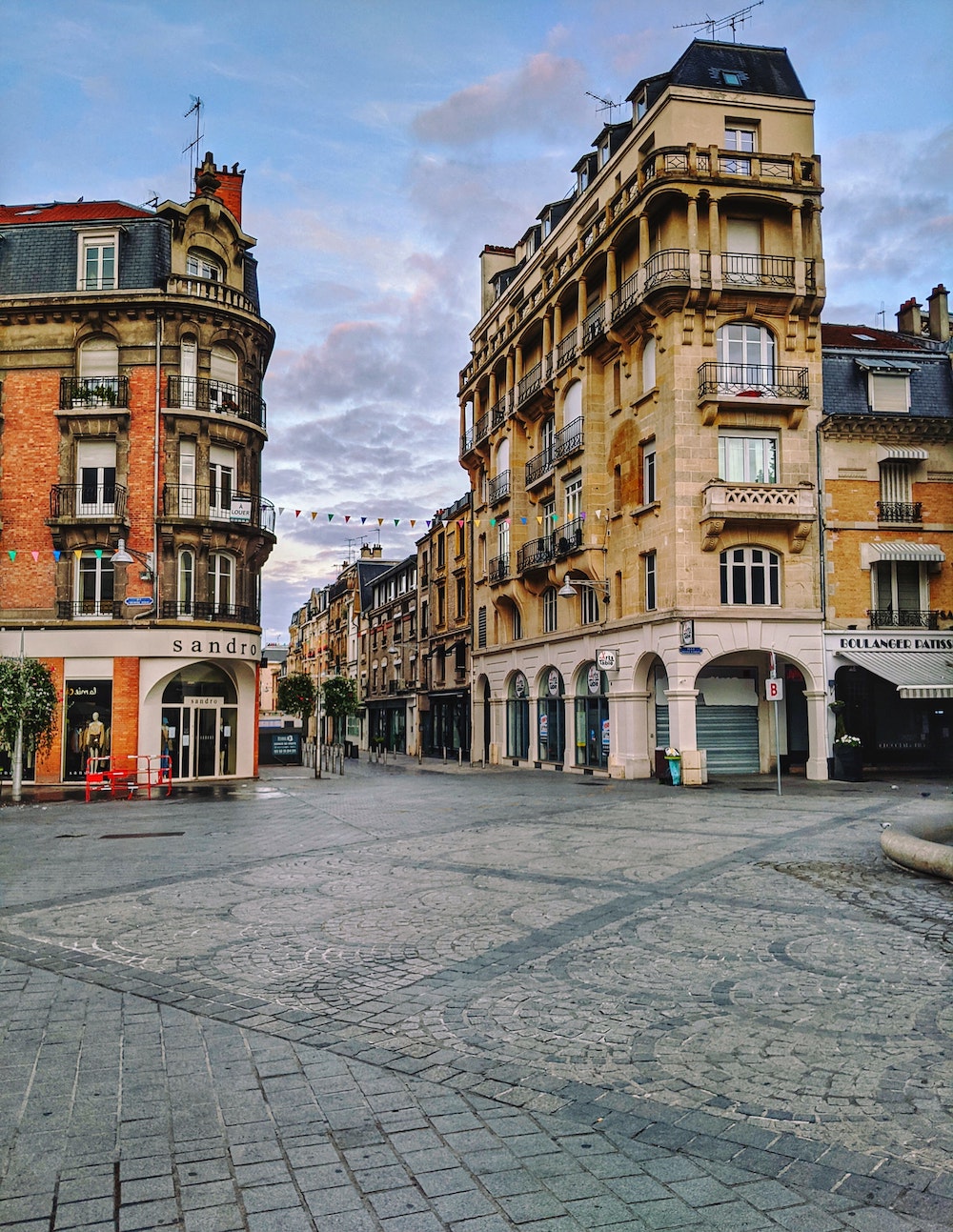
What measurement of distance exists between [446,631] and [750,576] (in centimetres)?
2780

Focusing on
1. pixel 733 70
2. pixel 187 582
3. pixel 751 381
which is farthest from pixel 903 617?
pixel 187 582

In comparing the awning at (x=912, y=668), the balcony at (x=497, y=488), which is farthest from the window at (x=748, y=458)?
the balcony at (x=497, y=488)

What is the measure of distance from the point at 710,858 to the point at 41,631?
84.3 ft

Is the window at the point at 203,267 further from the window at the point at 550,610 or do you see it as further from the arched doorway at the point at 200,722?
the window at the point at 550,610

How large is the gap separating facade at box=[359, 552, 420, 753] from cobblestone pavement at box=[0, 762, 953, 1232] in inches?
1918

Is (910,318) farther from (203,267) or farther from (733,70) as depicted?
(203,267)

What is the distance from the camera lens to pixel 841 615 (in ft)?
95.8

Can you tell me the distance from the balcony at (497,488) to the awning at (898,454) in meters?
15.8

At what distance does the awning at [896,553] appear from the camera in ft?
96.1

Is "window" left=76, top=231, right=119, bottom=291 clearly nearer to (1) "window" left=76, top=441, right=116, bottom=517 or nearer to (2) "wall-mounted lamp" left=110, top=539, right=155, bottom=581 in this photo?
(1) "window" left=76, top=441, right=116, bottom=517

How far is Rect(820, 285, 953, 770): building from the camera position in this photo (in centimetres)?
2909

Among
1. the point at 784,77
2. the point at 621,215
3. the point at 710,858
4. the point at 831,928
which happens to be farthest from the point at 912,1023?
the point at 784,77

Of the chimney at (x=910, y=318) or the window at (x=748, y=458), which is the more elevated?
the chimney at (x=910, y=318)

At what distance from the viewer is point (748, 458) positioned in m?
29.0
